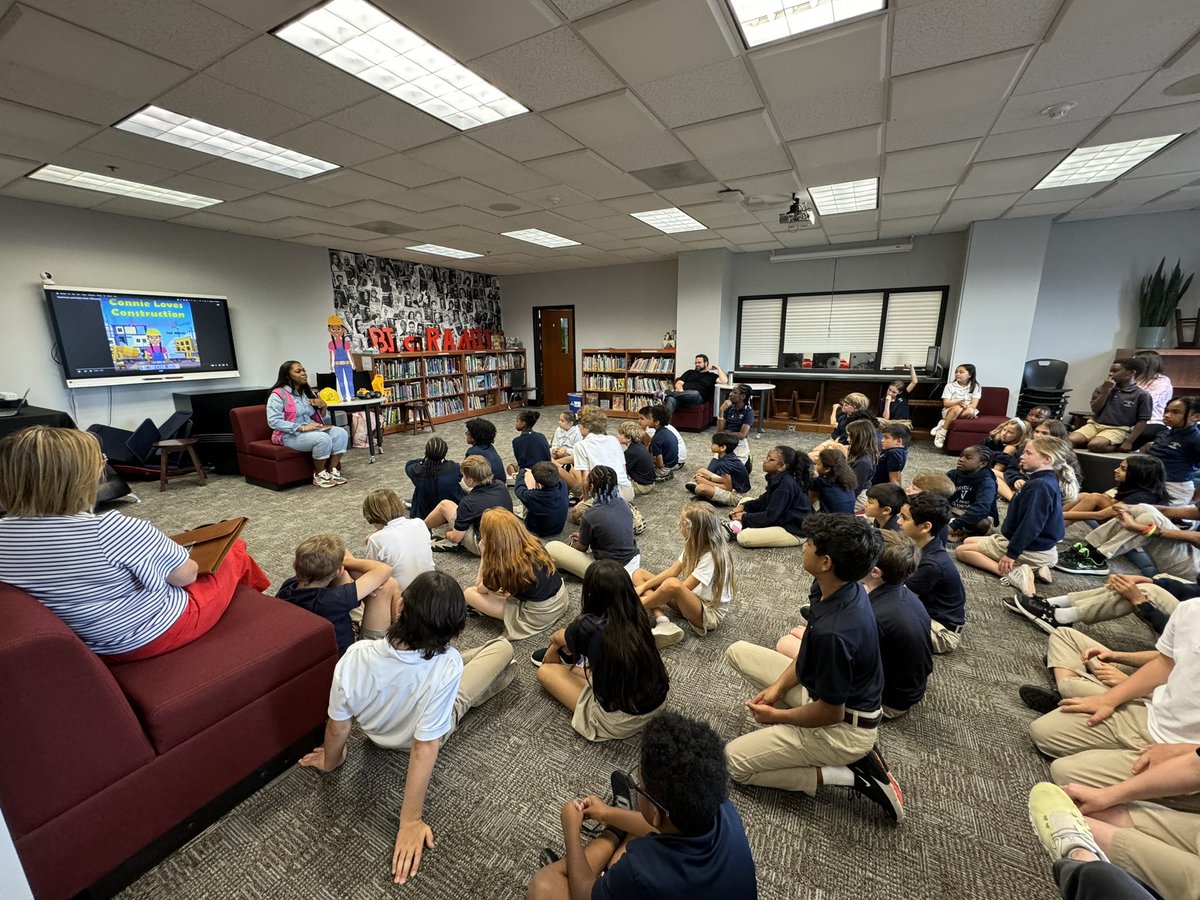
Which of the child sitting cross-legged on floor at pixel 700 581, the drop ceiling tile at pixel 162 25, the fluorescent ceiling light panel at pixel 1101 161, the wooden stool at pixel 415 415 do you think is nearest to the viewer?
the drop ceiling tile at pixel 162 25

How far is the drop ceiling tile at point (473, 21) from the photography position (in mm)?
1929

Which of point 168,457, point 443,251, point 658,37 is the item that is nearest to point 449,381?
point 443,251

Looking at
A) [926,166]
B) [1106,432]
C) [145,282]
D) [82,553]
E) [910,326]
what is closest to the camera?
[82,553]

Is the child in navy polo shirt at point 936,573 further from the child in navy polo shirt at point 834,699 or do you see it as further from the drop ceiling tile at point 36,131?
the drop ceiling tile at point 36,131

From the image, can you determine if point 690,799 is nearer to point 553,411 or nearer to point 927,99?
point 927,99

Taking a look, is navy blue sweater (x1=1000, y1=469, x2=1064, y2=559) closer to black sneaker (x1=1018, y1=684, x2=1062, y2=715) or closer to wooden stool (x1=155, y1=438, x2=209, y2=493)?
black sneaker (x1=1018, y1=684, x2=1062, y2=715)

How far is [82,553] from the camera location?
51.1 inches

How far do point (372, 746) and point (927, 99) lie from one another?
14.2ft

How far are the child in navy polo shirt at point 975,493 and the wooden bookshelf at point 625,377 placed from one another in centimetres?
529

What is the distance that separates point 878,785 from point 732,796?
1.51ft

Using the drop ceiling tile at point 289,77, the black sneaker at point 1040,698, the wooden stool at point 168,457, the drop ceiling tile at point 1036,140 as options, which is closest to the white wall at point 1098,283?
the drop ceiling tile at point 1036,140

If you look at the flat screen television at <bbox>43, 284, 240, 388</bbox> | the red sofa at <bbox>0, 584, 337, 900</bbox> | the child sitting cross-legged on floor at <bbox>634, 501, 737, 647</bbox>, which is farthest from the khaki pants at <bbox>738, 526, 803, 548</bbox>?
the flat screen television at <bbox>43, 284, 240, 388</bbox>

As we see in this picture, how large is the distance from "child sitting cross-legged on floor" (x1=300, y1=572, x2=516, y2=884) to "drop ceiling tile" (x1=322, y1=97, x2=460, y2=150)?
2.85 meters

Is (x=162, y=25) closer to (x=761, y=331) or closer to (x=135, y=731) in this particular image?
(x=135, y=731)
